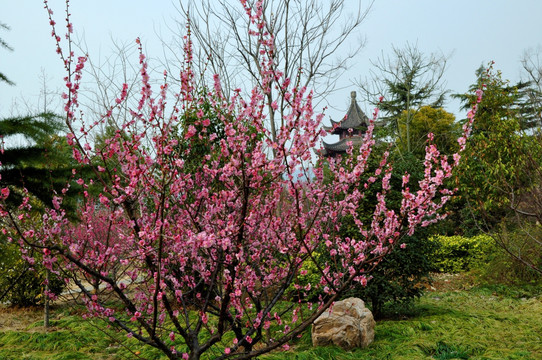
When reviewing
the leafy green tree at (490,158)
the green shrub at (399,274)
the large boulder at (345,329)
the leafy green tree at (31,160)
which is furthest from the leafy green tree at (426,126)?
the leafy green tree at (31,160)

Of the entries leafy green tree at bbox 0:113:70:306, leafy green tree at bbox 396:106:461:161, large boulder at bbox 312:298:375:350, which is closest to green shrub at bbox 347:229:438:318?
large boulder at bbox 312:298:375:350

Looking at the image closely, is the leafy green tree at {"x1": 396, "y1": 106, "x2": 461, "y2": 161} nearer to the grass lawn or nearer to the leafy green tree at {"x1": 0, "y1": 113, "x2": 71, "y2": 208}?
the grass lawn

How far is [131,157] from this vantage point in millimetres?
2684

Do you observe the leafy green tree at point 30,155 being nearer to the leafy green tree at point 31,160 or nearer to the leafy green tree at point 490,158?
the leafy green tree at point 31,160

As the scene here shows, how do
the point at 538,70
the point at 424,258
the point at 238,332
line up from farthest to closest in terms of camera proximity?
the point at 538,70 < the point at 424,258 < the point at 238,332

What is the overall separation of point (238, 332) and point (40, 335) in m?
4.20

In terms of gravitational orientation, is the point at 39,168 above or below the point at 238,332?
above

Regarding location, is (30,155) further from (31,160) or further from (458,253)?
(458,253)

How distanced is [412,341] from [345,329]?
0.93 meters

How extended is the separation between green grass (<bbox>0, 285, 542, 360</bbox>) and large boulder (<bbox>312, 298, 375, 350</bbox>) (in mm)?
167

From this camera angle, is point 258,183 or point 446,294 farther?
point 446,294

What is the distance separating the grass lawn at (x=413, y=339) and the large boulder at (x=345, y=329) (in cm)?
18

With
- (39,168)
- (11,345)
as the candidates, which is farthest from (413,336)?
(39,168)

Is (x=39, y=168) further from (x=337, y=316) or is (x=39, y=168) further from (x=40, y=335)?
(x=337, y=316)
